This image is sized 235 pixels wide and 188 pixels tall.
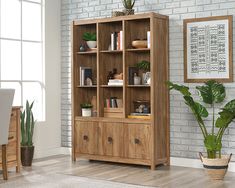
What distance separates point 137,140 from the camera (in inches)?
224

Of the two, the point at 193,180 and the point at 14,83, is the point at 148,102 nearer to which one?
the point at 193,180

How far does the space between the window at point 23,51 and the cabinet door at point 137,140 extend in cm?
146

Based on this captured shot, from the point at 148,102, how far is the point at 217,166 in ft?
4.40

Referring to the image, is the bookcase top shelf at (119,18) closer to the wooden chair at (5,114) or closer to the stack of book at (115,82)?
the stack of book at (115,82)

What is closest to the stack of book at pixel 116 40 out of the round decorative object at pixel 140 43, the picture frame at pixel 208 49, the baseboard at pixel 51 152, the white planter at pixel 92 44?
the round decorative object at pixel 140 43

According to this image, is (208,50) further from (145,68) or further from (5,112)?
(5,112)

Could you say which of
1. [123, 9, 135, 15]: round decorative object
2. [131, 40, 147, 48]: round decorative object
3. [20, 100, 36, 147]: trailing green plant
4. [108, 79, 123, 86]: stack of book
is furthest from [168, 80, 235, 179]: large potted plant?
[20, 100, 36, 147]: trailing green plant

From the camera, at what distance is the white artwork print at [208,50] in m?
5.46

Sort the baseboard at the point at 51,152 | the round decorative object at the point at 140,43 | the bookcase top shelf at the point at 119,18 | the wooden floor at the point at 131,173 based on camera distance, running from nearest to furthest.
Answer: the wooden floor at the point at 131,173
the bookcase top shelf at the point at 119,18
the round decorative object at the point at 140,43
the baseboard at the point at 51,152

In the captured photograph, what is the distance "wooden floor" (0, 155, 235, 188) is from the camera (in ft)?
15.8

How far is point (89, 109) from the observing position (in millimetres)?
Result: 6250

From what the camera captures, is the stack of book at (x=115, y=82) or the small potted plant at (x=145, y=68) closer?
the small potted plant at (x=145, y=68)

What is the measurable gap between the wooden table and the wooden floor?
135 millimetres

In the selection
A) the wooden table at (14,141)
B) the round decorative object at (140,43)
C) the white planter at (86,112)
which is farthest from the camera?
the white planter at (86,112)
